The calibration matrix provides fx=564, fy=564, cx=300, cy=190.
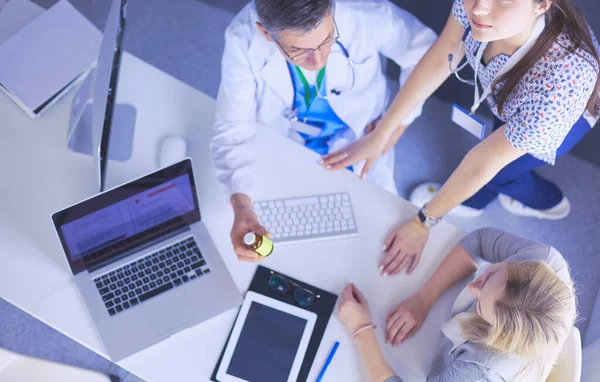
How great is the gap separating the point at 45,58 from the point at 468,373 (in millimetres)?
1483

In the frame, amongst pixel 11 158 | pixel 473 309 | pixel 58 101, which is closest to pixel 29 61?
pixel 58 101

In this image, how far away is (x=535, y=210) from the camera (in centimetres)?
249

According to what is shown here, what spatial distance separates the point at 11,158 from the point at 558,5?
1.56 metres

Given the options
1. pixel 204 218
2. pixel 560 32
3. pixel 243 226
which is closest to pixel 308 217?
pixel 243 226

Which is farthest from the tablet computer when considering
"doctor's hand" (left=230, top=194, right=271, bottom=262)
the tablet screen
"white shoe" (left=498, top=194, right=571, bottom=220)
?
"white shoe" (left=498, top=194, right=571, bottom=220)

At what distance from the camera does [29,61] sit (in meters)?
1.71

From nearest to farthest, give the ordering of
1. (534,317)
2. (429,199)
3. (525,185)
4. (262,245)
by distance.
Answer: (534,317)
(262,245)
(525,185)
(429,199)

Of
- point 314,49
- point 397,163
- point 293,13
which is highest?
point 293,13

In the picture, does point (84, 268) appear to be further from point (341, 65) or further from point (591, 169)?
point (591, 169)

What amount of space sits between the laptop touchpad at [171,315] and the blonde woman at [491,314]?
419mm

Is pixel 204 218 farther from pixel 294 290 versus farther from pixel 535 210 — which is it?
pixel 535 210

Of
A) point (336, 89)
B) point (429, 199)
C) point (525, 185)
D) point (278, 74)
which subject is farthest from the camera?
point (429, 199)

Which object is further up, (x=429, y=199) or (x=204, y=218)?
(x=204, y=218)

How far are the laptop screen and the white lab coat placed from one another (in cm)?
19
